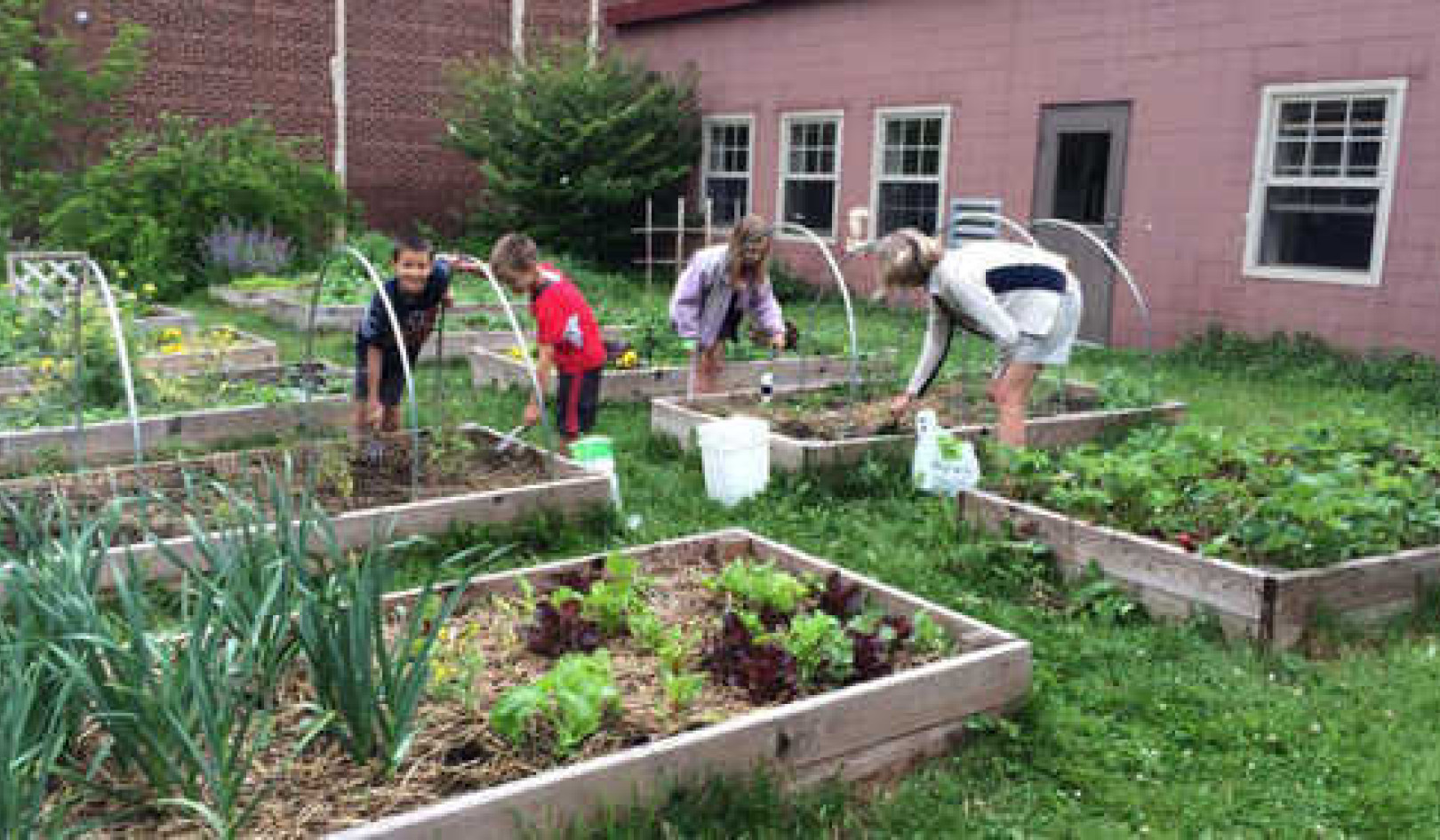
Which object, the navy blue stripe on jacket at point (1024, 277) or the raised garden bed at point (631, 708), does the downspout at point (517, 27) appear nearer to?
the navy blue stripe on jacket at point (1024, 277)

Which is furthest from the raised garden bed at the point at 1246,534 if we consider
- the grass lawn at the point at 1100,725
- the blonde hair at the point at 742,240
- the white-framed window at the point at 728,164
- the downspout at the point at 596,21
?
the downspout at the point at 596,21

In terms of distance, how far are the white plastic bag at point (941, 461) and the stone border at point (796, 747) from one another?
5.85 feet

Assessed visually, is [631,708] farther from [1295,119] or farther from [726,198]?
[726,198]

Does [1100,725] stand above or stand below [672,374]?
below

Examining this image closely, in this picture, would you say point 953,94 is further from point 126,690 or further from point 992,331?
point 126,690

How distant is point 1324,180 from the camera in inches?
372

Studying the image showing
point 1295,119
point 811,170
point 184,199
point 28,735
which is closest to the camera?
point 28,735

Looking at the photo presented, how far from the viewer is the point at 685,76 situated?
1645 cm

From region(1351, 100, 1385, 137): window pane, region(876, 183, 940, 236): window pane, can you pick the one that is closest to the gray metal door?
region(876, 183, 940, 236): window pane

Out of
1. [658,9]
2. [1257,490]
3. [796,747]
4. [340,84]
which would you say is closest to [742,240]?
[1257,490]

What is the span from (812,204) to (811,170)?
427 millimetres

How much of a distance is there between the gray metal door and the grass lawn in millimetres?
6153

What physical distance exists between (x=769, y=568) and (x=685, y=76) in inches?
539

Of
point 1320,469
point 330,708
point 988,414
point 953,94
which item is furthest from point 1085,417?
point 953,94
